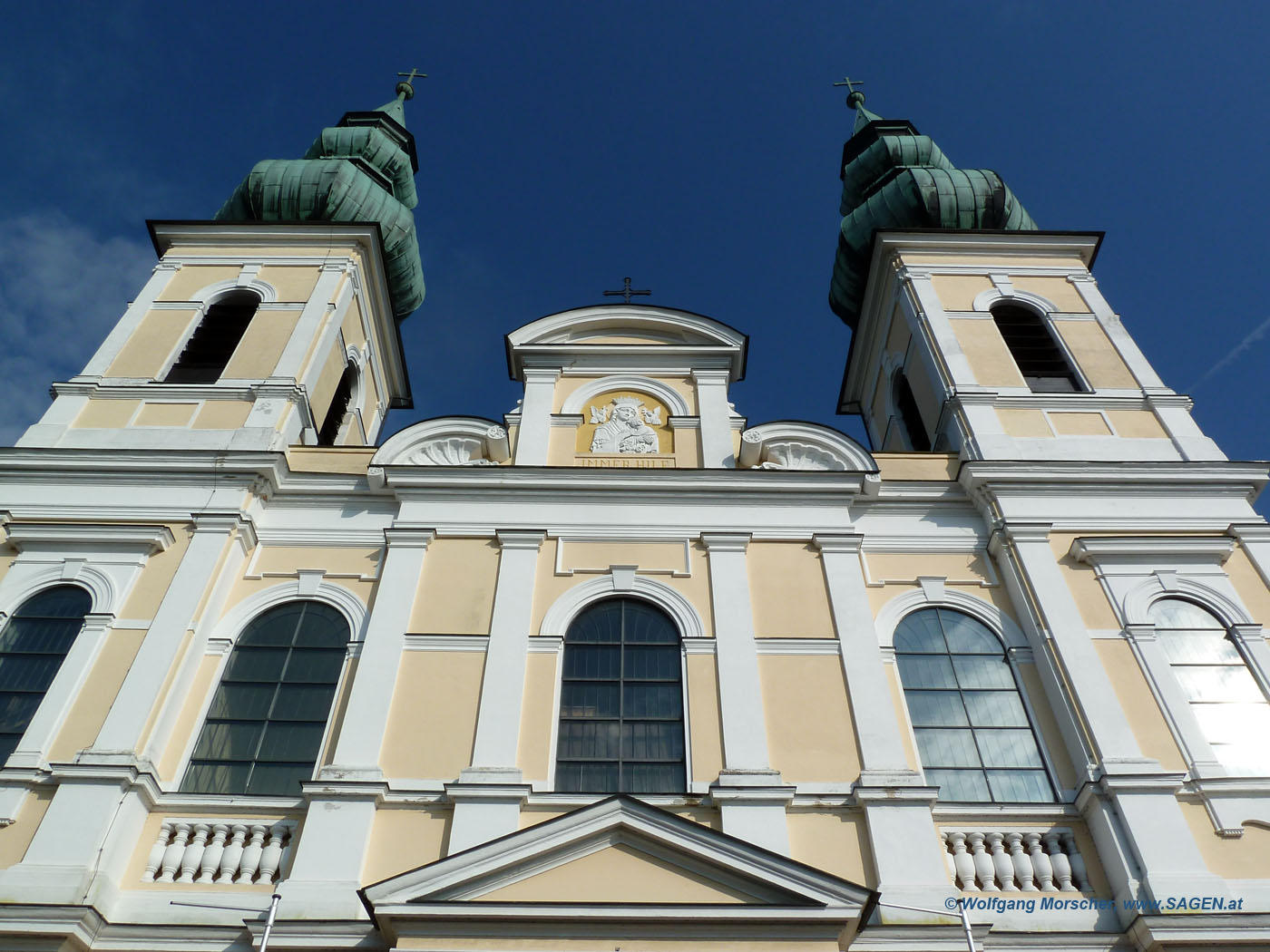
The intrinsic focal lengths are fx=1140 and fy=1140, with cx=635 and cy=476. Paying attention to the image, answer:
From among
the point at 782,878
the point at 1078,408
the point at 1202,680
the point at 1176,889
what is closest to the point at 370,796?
the point at 782,878

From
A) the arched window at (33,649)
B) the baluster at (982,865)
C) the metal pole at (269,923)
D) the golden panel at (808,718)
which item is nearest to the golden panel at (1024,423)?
the golden panel at (808,718)

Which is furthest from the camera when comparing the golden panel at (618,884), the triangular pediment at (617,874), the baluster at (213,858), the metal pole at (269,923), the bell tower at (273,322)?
the bell tower at (273,322)

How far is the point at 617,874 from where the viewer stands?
8570 millimetres

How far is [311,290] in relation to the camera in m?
15.7

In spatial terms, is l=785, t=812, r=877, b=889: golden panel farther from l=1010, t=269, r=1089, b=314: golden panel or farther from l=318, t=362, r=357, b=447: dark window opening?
l=1010, t=269, r=1089, b=314: golden panel

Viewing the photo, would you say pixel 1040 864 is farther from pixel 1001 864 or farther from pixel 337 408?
pixel 337 408

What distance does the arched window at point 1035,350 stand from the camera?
1473 cm

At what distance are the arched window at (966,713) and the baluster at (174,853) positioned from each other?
630cm

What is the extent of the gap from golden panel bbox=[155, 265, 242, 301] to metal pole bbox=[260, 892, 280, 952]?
382 inches

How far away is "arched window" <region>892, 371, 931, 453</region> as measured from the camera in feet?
54.7

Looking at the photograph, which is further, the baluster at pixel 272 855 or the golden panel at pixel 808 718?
the golden panel at pixel 808 718

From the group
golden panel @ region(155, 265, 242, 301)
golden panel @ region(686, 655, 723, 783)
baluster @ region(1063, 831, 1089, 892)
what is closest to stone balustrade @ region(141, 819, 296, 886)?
golden panel @ region(686, 655, 723, 783)

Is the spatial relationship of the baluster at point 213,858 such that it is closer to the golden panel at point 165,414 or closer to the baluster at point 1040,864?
the golden panel at point 165,414

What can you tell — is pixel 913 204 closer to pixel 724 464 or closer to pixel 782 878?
pixel 724 464
